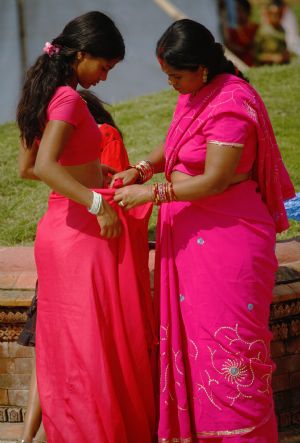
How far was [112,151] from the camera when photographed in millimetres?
3863

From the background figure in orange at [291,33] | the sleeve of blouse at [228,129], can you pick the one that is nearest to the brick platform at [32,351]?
the sleeve of blouse at [228,129]

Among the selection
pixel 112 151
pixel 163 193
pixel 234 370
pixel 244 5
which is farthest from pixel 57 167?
pixel 244 5

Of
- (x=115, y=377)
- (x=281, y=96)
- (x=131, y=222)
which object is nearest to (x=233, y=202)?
(x=131, y=222)

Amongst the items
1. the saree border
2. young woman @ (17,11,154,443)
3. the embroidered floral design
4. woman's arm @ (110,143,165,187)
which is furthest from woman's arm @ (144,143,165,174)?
the saree border

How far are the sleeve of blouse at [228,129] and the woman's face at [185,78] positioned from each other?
6.6 inches

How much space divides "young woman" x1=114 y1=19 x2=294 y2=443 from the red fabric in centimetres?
86

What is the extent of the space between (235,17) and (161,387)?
10.1m

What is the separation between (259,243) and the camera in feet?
9.58

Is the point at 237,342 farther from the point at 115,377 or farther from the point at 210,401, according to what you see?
the point at 115,377

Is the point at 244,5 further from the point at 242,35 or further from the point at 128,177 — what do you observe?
the point at 128,177

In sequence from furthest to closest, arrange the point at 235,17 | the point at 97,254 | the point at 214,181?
the point at 235,17
the point at 97,254
the point at 214,181

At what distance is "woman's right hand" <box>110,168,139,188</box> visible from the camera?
3184 millimetres

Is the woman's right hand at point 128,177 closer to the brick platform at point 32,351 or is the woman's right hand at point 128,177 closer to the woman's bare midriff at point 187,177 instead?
the woman's bare midriff at point 187,177

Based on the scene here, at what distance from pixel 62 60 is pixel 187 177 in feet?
2.07
